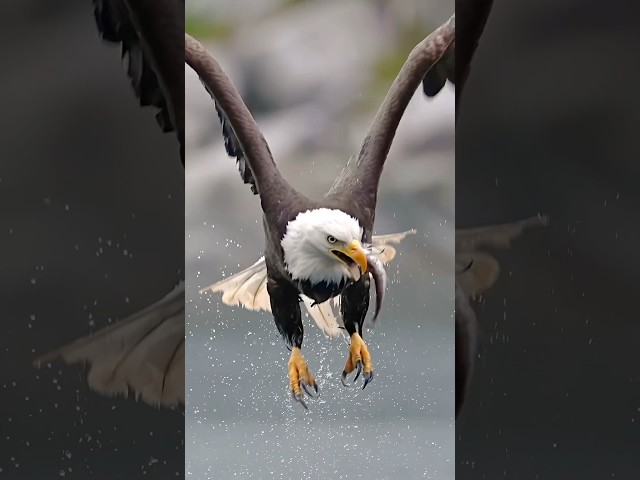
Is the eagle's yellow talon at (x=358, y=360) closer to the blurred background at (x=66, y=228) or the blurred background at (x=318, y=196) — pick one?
the blurred background at (x=318, y=196)

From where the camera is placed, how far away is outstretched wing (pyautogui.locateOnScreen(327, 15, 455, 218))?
8.72 ft

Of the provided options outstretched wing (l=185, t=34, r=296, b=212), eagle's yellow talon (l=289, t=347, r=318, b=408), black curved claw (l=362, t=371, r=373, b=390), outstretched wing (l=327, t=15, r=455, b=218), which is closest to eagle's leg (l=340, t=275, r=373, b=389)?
black curved claw (l=362, t=371, r=373, b=390)

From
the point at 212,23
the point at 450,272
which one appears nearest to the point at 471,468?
the point at 450,272

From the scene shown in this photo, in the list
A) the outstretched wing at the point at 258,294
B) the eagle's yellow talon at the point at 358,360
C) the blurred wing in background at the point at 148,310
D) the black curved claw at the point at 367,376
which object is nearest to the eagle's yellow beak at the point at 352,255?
the outstretched wing at the point at 258,294

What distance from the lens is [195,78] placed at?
8.75ft

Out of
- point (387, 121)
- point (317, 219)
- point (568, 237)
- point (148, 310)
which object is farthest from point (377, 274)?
point (148, 310)

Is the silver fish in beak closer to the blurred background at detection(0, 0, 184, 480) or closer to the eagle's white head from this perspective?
the eagle's white head

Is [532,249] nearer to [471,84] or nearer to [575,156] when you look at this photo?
[575,156]

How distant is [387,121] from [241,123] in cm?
48

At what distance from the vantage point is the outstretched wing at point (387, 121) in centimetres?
266

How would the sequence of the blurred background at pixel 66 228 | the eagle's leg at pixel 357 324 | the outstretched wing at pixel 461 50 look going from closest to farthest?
the blurred background at pixel 66 228, the outstretched wing at pixel 461 50, the eagle's leg at pixel 357 324

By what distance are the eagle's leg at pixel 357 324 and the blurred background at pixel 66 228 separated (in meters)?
0.68

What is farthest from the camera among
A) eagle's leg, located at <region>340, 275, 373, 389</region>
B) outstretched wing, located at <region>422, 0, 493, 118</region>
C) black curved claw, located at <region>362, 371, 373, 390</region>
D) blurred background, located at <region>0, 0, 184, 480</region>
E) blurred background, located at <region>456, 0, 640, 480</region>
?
black curved claw, located at <region>362, 371, 373, 390</region>

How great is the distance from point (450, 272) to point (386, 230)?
26 cm
